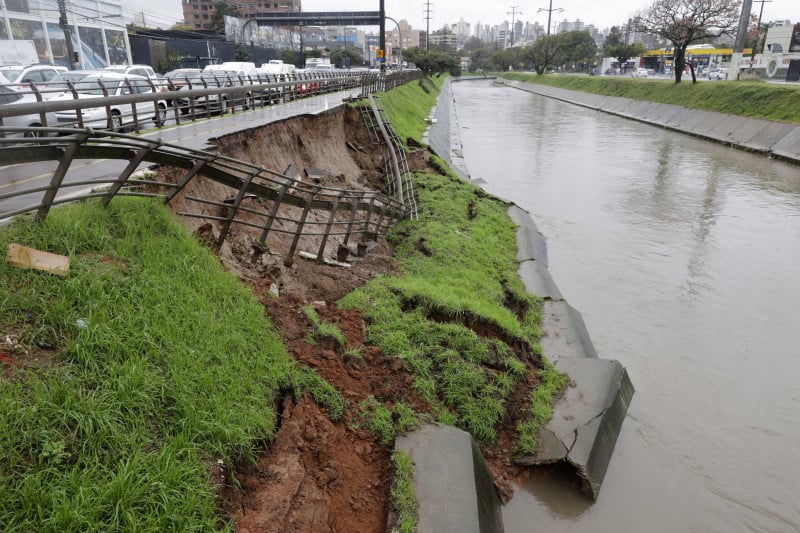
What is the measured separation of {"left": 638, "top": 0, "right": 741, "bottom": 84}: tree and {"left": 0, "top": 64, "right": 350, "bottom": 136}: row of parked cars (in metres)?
30.8

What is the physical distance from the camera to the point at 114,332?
3418mm

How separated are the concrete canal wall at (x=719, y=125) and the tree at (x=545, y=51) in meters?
39.6

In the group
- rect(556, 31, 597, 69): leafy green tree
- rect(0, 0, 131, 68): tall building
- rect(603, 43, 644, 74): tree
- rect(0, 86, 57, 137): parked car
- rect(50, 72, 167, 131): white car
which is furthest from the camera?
rect(556, 31, 597, 69): leafy green tree

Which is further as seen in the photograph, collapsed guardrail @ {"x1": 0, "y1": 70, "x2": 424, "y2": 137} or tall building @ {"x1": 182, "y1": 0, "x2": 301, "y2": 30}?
tall building @ {"x1": 182, "y1": 0, "x2": 301, "y2": 30}

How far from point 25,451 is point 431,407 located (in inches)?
123

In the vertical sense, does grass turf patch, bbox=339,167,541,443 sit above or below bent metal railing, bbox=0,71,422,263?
below

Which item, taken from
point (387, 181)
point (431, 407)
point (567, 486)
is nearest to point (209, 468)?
point (431, 407)

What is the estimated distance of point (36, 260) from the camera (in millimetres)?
3580

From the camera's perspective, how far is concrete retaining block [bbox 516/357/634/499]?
5195mm

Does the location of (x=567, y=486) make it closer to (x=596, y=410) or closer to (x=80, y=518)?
(x=596, y=410)

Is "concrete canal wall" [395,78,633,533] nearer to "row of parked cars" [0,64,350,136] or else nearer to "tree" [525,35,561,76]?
"row of parked cars" [0,64,350,136]

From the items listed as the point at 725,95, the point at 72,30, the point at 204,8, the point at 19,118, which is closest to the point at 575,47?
the point at 725,95

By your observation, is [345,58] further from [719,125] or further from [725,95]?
[719,125]

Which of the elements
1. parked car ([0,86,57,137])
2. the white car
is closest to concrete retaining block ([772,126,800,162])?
the white car
